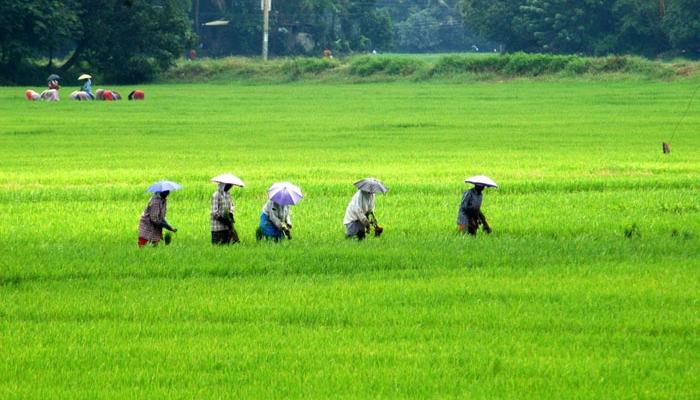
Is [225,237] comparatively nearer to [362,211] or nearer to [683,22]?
[362,211]

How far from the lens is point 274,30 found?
98.6 m

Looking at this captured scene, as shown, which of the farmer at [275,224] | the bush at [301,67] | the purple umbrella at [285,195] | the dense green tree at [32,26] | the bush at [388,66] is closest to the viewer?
the purple umbrella at [285,195]

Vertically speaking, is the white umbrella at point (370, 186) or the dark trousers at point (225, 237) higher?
the white umbrella at point (370, 186)

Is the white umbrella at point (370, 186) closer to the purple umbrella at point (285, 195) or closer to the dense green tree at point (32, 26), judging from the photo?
the purple umbrella at point (285, 195)

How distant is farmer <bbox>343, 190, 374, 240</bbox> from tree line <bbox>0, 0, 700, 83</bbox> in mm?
54787

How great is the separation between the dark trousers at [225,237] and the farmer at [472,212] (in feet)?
8.98

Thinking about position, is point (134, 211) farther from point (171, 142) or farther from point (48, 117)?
point (48, 117)

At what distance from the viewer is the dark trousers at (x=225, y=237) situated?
15.6 m

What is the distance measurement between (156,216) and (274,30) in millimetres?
84299

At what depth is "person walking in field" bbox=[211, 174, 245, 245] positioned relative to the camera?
1497 centimetres

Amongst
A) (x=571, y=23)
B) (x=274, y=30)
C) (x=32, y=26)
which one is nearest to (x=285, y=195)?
(x=32, y=26)

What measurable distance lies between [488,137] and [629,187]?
1314 centimetres

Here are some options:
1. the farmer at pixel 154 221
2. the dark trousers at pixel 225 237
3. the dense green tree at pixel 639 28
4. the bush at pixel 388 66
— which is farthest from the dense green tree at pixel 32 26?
the dark trousers at pixel 225 237

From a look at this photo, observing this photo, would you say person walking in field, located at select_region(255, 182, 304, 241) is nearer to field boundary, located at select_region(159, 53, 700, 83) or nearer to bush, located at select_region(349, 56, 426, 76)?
field boundary, located at select_region(159, 53, 700, 83)
